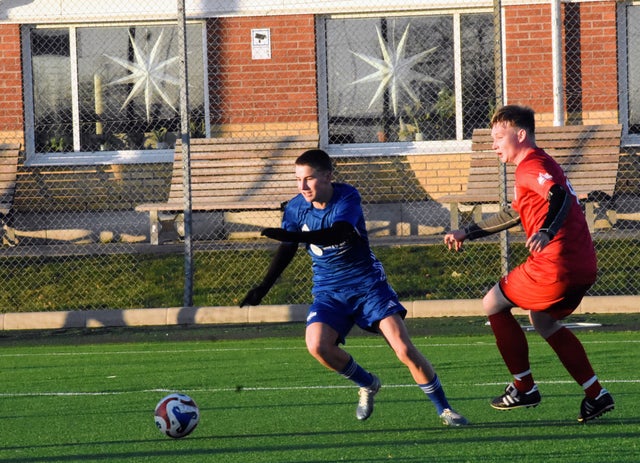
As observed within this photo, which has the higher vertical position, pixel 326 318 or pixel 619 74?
pixel 619 74

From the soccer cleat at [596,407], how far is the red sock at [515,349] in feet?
1.41

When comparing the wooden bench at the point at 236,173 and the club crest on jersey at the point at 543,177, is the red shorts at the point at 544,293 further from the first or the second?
the wooden bench at the point at 236,173

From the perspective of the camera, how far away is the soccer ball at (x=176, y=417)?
22.5ft

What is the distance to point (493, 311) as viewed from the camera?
7.36 meters

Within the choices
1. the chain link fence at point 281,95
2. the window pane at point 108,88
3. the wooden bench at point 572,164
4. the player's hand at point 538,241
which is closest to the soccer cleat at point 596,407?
the player's hand at point 538,241

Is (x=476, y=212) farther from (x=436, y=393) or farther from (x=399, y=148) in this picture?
(x=436, y=393)

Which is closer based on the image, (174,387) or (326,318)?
(326,318)

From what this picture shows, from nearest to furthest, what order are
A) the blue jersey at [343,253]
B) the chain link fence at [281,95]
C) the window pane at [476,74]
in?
the blue jersey at [343,253] → the chain link fence at [281,95] → the window pane at [476,74]

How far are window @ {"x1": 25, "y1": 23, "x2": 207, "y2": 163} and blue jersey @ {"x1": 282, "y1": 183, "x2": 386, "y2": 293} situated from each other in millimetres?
11210

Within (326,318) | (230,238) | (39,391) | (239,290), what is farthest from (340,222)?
(230,238)

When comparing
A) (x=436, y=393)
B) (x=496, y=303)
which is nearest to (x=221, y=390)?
(x=436, y=393)

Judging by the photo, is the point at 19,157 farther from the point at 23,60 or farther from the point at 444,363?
the point at 444,363

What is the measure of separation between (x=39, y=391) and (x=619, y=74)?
10.6 m

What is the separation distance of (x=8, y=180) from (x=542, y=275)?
11539 millimetres
